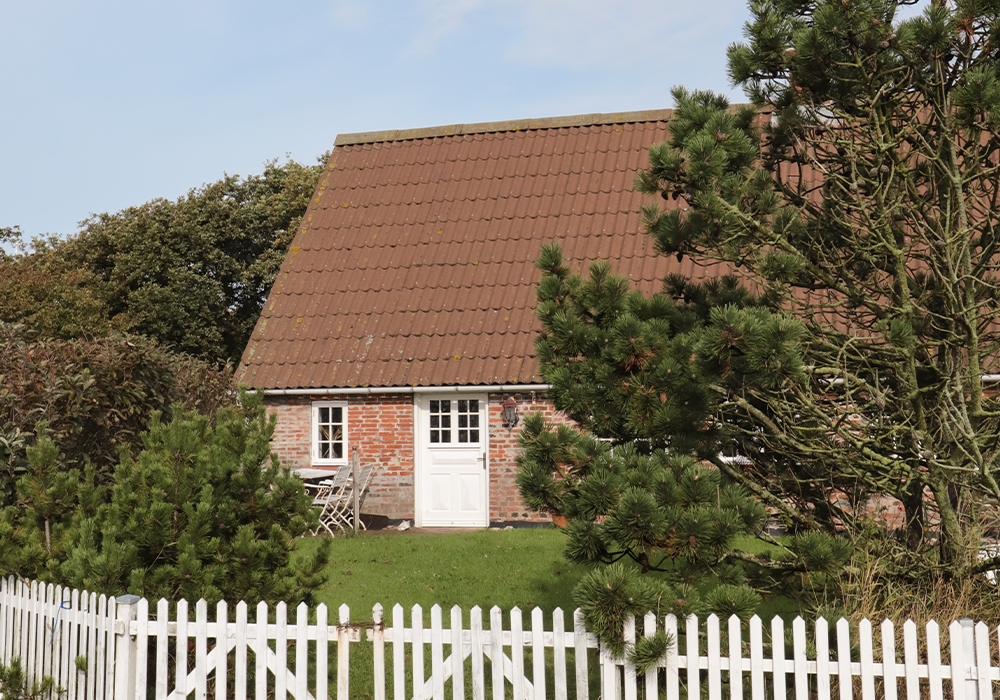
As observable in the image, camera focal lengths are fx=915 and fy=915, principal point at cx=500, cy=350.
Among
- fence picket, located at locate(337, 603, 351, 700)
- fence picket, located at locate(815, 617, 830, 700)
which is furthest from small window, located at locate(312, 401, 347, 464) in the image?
fence picket, located at locate(815, 617, 830, 700)

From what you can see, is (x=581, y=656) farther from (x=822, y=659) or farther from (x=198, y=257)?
(x=198, y=257)

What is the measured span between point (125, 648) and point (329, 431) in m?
9.82

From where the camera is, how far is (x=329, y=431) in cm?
1522

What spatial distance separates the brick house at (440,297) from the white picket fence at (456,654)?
8.50m

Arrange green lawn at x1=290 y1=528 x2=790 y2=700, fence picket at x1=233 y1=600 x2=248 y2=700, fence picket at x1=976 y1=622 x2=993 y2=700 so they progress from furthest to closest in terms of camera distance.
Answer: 1. green lawn at x1=290 y1=528 x2=790 y2=700
2. fence picket at x1=233 y1=600 x2=248 y2=700
3. fence picket at x1=976 y1=622 x2=993 y2=700

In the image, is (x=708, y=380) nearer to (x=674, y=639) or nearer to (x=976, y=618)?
(x=674, y=639)

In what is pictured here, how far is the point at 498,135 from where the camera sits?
18250 millimetres

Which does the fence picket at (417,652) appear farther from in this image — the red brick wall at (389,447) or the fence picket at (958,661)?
the red brick wall at (389,447)

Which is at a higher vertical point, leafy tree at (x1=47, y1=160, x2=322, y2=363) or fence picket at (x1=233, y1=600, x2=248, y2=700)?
leafy tree at (x1=47, y1=160, x2=322, y2=363)

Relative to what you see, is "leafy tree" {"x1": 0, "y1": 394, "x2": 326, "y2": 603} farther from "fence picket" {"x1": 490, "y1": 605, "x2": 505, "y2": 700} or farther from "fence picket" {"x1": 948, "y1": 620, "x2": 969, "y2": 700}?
"fence picket" {"x1": 948, "y1": 620, "x2": 969, "y2": 700}

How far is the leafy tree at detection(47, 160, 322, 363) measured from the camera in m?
26.9

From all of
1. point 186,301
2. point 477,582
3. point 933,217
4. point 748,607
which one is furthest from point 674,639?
point 186,301

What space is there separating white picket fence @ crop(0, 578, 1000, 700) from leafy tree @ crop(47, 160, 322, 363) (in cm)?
2177

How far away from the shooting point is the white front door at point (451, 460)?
14633mm
